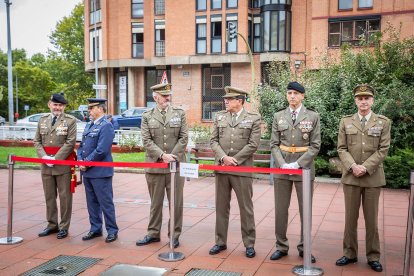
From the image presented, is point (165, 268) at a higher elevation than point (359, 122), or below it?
below

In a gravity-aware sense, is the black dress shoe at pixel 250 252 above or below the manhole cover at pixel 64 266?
above

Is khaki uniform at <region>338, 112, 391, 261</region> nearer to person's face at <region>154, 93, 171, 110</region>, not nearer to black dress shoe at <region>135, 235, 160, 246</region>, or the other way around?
person's face at <region>154, 93, 171, 110</region>

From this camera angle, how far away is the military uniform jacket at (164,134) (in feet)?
21.4

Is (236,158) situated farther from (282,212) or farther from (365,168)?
(365,168)

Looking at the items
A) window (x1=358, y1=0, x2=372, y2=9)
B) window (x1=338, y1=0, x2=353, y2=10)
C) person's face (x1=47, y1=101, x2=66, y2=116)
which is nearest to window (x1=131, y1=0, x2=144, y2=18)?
window (x1=338, y1=0, x2=353, y2=10)

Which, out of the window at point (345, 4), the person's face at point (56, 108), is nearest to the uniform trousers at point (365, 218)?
the person's face at point (56, 108)

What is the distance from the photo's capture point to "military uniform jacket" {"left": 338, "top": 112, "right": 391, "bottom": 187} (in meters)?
5.54

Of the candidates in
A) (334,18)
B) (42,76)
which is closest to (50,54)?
(42,76)

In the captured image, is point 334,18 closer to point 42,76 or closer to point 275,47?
point 275,47

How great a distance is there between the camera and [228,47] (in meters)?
33.5

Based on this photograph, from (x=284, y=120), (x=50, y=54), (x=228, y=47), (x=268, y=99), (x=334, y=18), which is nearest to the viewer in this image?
(x=284, y=120)

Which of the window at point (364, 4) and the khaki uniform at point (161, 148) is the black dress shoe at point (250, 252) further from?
the window at point (364, 4)

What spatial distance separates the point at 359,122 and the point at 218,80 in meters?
29.4

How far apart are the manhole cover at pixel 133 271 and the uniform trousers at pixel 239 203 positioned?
41.7 inches
